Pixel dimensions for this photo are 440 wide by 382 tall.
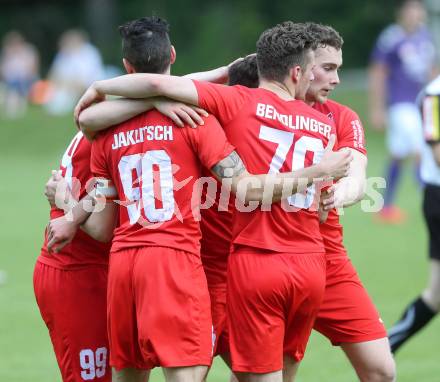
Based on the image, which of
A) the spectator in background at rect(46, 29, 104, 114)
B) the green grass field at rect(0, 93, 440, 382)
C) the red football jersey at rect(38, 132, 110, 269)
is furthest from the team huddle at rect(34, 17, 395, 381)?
the spectator in background at rect(46, 29, 104, 114)

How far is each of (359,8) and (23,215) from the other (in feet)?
81.0

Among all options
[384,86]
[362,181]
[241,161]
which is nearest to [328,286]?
[362,181]

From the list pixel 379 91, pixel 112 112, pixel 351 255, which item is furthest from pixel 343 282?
pixel 379 91

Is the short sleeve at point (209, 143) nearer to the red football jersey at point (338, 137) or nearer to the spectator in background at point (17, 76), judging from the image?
the red football jersey at point (338, 137)

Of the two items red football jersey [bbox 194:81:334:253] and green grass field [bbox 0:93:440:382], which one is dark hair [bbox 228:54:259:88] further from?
green grass field [bbox 0:93:440:382]

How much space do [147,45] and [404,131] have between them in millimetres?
9431

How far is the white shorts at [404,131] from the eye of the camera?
13625 millimetres

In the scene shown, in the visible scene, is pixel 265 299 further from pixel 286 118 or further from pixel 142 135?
pixel 142 135

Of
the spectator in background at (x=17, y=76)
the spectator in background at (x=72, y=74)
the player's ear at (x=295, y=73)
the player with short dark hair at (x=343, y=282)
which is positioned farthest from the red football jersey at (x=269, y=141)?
the spectator in background at (x=17, y=76)

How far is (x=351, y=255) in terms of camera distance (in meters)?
11.2

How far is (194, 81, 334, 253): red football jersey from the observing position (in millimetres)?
4766

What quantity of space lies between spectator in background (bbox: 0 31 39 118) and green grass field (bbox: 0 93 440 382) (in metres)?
6.25

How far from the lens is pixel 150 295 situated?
461cm

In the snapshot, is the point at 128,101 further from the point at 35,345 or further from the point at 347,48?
the point at 347,48
